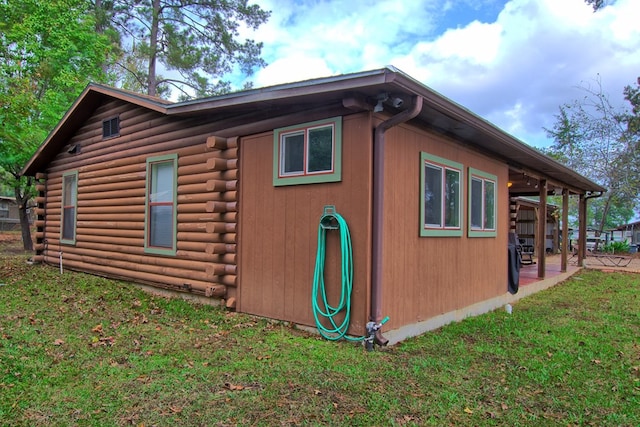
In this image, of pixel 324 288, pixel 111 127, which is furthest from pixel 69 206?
pixel 324 288

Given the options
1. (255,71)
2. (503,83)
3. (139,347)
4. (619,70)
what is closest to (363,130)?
(139,347)

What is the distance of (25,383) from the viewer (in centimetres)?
335

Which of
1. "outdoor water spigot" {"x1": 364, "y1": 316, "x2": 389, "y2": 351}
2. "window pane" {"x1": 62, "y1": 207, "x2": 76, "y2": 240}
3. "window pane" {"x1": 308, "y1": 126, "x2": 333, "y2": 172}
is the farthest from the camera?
"window pane" {"x1": 62, "y1": 207, "x2": 76, "y2": 240}

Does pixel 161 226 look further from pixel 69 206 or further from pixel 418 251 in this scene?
pixel 418 251

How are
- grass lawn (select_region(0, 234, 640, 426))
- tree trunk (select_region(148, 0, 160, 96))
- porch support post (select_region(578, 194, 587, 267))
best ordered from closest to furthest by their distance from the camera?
grass lawn (select_region(0, 234, 640, 426)) → porch support post (select_region(578, 194, 587, 267)) → tree trunk (select_region(148, 0, 160, 96))

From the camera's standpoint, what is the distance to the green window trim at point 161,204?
657 centimetres

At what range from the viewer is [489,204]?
720 centimetres

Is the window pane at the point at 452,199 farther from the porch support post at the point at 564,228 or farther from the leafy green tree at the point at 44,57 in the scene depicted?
the leafy green tree at the point at 44,57

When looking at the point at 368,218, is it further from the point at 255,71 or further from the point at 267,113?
the point at 255,71

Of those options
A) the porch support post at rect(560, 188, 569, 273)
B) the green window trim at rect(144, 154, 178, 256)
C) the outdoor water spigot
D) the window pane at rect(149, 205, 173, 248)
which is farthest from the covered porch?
the window pane at rect(149, 205, 173, 248)

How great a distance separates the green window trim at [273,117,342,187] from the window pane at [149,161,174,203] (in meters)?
2.40

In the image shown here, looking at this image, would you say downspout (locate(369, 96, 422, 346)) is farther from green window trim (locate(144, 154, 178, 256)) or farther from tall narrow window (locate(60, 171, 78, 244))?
tall narrow window (locate(60, 171, 78, 244))

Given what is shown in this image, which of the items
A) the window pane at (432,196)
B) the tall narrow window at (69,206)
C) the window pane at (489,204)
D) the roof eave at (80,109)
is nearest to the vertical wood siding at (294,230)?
the window pane at (432,196)

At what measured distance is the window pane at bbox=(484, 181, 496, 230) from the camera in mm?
7035
